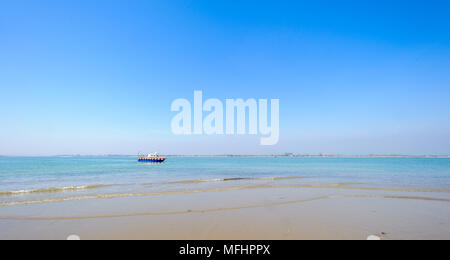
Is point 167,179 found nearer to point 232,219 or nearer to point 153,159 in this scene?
point 232,219

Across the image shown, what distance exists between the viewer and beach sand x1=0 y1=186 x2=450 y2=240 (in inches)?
250

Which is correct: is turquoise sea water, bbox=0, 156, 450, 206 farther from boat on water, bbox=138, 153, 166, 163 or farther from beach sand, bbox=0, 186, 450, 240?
boat on water, bbox=138, 153, 166, 163

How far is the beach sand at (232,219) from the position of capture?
20.8 ft

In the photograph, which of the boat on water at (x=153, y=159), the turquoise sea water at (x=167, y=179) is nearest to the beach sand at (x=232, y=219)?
the turquoise sea water at (x=167, y=179)

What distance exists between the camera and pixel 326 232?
21.0ft

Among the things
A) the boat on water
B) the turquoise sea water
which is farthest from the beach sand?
the boat on water

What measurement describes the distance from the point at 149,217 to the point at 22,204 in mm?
6953

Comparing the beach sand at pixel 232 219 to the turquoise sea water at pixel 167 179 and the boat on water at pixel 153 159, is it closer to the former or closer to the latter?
the turquoise sea water at pixel 167 179

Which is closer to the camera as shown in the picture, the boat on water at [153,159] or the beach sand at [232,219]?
the beach sand at [232,219]

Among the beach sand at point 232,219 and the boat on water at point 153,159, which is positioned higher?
the beach sand at point 232,219
